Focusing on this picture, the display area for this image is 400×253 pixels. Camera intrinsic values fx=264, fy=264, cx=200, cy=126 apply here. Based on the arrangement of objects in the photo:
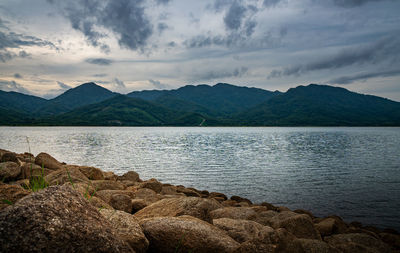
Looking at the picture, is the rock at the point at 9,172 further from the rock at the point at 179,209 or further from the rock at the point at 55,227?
the rock at the point at 55,227

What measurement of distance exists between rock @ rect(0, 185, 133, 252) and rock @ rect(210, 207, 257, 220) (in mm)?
6724

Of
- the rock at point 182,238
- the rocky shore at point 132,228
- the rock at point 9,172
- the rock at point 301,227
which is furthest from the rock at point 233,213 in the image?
the rock at point 9,172

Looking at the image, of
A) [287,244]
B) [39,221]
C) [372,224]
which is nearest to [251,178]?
[372,224]

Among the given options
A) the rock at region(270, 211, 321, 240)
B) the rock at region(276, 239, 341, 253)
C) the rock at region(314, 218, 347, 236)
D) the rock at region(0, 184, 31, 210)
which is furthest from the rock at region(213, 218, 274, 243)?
the rock at region(0, 184, 31, 210)

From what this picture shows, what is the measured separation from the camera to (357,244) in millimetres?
9062

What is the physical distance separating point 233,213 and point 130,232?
655 cm

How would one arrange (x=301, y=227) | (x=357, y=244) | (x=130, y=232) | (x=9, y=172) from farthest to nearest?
(x=9, y=172) < (x=301, y=227) < (x=357, y=244) < (x=130, y=232)

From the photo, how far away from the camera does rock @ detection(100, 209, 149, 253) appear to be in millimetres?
5445

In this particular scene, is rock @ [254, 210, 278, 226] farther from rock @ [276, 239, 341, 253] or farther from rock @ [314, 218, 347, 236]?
rock @ [276, 239, 341, 253]

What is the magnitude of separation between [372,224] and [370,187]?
11795 mm

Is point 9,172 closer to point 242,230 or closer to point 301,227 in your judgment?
point 242,230

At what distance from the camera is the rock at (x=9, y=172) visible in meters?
12.3

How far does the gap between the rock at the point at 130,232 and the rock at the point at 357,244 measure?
22.8 feet

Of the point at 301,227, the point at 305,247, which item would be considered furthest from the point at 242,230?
the point at 301,227
